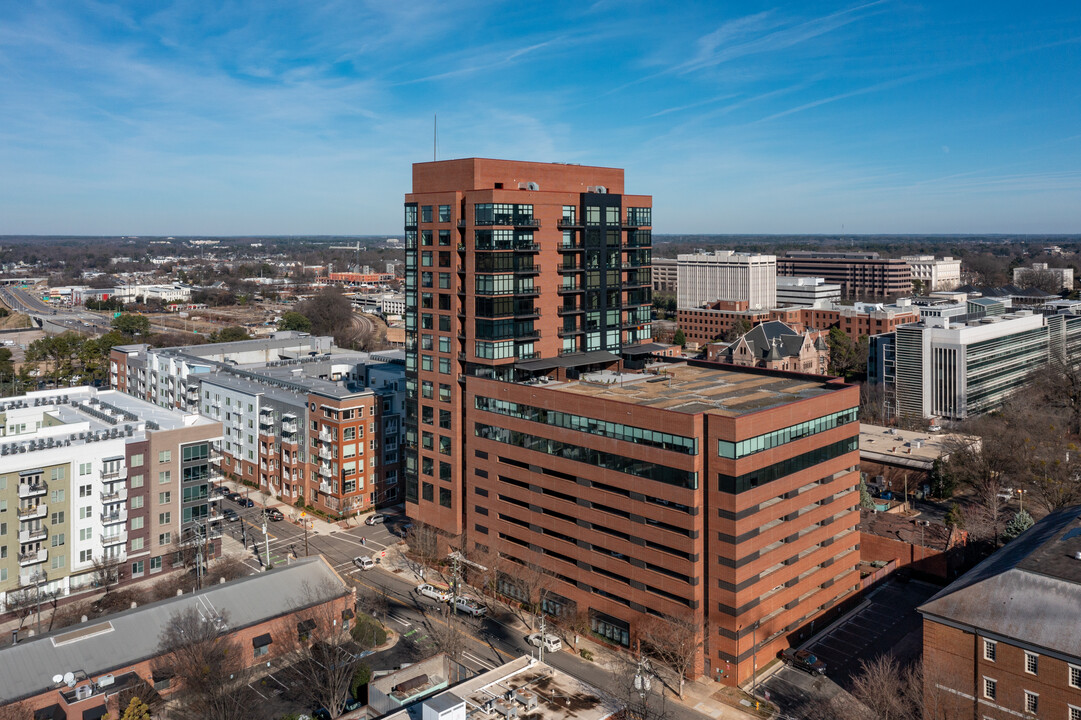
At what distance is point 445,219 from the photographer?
64938 millimetres

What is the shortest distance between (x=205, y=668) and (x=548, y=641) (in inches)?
837

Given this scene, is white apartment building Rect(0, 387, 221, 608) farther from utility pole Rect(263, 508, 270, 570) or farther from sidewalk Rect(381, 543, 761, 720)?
sidewalk Rect(381, 543, 761, 720)

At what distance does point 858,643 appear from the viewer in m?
54.3

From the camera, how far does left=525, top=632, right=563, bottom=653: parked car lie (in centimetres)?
5375

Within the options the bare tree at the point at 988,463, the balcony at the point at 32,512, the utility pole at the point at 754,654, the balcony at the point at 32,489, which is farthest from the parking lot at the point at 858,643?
the balcony at the point at 32,489

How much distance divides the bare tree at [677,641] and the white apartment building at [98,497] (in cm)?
3895

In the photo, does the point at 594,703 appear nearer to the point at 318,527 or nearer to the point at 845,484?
the point at 845,484

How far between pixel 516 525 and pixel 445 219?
24.8m

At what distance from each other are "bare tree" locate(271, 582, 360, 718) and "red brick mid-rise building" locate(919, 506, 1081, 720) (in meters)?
32.5

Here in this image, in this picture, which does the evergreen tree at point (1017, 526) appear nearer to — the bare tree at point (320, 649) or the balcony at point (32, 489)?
the bare tree at point (320, 649)

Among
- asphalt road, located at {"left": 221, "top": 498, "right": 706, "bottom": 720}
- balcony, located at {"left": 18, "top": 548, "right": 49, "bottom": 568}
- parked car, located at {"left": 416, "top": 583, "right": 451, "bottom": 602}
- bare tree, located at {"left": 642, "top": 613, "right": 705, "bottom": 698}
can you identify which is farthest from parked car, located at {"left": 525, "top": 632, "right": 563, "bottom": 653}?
balcony, located at {"left": 18, "top": 548, "right": 49, "bottom": 568}

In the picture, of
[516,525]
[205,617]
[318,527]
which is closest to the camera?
[205,617]

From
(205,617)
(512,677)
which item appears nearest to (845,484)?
(512,677)

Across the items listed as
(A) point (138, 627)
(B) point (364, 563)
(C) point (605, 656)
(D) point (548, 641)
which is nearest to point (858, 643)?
(C) point (605, 656)
